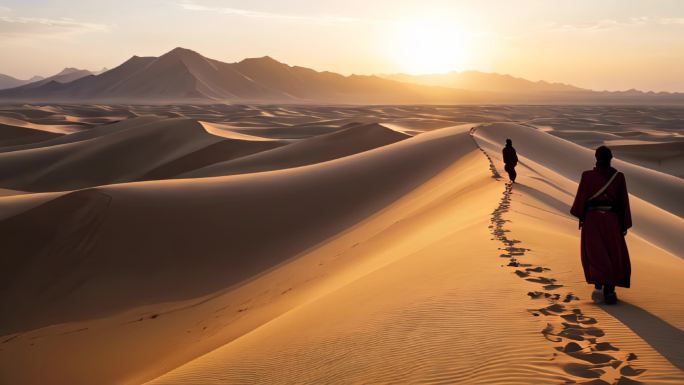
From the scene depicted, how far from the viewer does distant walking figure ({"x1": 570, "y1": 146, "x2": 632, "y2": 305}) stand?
5.34m

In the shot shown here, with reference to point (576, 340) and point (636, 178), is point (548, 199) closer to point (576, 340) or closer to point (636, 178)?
point (576, 340)

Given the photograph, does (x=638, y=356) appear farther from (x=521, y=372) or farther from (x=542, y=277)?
(x=542, y=277)

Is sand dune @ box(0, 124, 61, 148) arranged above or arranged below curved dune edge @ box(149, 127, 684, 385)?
below

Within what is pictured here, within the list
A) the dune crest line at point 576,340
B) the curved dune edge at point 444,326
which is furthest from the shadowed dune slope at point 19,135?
the dune crest line at point 576,340

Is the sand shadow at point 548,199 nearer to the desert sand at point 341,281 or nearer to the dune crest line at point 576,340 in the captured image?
the desert sand at point 341,281

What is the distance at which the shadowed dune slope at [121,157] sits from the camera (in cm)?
3170

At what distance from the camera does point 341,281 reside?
336 inches

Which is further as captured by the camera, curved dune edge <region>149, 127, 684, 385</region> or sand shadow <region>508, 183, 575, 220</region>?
sand shadow <region>508, 183, 575, 220</region>

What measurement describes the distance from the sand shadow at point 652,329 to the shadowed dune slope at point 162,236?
8.02 meters

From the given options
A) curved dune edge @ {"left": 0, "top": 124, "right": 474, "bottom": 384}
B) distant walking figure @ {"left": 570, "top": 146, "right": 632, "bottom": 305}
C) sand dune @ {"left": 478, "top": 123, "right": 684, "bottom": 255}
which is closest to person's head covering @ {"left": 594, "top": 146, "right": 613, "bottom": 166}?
distant walking figure @ {"left": 570, "top": 146, "right": 632, "bottom": 305}

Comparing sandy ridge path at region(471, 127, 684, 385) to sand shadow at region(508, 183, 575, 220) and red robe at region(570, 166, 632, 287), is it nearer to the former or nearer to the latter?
red robe at region(570, 166, 632, 287)

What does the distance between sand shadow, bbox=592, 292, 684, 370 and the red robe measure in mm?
237

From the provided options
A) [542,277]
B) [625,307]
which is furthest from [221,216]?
[625,307]

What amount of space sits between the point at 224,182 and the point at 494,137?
15965 mm
